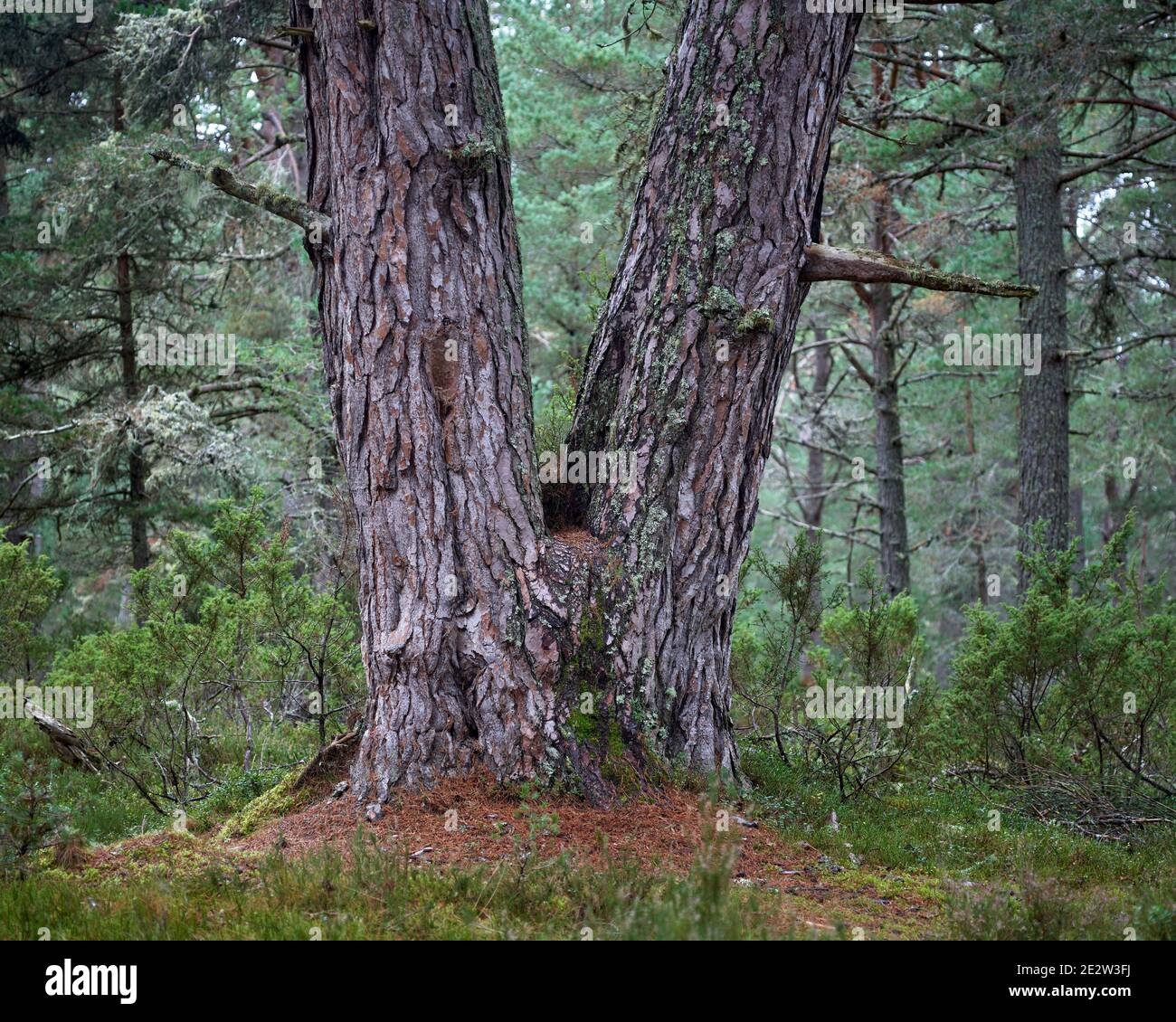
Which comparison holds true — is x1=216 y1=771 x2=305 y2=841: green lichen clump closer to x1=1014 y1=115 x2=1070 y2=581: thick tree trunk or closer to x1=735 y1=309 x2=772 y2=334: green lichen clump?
x1=735 y1=309 x2=772 y2=334: green lichen clump

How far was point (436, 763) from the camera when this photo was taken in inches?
179

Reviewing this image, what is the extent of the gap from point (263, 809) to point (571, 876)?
1916mm

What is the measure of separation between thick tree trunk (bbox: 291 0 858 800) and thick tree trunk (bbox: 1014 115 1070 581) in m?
7.94

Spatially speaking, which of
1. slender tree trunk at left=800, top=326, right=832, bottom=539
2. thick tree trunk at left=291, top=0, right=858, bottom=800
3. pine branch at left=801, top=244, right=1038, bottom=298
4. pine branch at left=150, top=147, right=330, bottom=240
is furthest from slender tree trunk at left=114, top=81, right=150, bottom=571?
slender tree trunk at left=800, top=326, right=832, bottom=539

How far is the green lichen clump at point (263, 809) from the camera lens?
189 inches

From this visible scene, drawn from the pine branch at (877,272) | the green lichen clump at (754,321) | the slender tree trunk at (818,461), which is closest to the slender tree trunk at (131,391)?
the green lichen clump at (754,321)

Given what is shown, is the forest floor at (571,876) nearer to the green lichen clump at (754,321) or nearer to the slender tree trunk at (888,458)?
the green lichen clump at (754,321)

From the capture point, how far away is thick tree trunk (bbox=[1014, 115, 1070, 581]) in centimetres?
1184

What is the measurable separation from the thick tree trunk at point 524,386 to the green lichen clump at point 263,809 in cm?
53

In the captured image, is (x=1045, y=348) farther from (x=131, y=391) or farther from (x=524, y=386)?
(x=131, y=391)

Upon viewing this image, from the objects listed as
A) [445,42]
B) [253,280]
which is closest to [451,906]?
[445,42]

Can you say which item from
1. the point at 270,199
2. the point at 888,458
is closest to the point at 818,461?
the point at 888,458

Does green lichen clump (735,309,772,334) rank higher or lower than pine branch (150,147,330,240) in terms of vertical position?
lower
